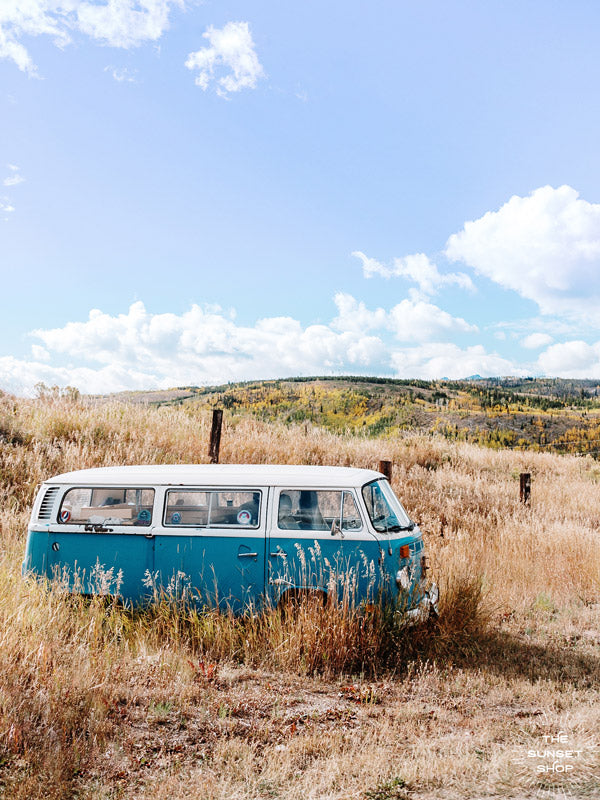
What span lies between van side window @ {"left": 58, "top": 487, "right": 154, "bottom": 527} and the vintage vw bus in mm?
17

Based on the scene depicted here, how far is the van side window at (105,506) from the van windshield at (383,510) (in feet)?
8.22

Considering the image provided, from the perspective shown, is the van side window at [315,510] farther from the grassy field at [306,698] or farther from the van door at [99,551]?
the van door at [99,551]

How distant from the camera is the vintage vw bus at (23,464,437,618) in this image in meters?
6.01

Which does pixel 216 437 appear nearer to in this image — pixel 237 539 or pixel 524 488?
pixel 237 539

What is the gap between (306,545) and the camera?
6.07 meters

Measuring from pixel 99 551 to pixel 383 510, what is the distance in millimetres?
A: 3235

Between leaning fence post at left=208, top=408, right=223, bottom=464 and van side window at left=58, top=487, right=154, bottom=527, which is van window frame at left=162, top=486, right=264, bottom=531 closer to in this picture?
van side window at left=58, top=487, right=154, bottom=527

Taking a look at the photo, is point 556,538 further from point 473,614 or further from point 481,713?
point 481,713

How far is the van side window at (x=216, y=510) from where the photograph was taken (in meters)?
6.37

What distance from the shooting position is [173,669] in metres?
5.20

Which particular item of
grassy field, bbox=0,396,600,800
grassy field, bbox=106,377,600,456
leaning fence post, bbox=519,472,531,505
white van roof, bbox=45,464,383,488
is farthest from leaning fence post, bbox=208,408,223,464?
grassy field, bbox=106,377,600,456

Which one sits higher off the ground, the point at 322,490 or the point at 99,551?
the point at 322,490

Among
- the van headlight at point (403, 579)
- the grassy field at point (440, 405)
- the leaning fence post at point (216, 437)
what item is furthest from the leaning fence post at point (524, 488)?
the grassy field at point (440, 405)

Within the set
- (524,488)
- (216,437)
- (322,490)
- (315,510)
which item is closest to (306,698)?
(315,510)
